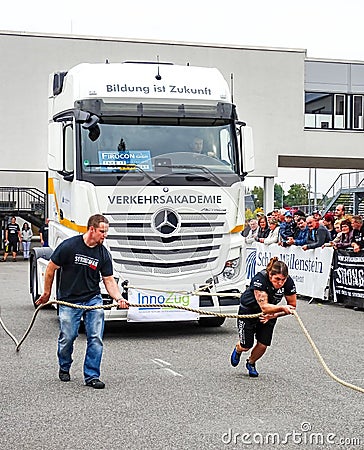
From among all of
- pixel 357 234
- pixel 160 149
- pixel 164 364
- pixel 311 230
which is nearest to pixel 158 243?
pixel 160 149

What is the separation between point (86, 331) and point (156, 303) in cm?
287

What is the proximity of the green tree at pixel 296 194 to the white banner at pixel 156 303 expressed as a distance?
Result: 111 m

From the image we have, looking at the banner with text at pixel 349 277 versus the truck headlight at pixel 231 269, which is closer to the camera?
the truck headlight at pixel 231 269

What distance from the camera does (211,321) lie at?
13.0 m

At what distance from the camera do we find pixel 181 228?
1167 centimetres

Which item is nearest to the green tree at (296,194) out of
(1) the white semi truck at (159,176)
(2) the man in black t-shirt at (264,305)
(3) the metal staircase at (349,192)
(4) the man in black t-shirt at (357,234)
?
(3) the metal staircase at (349,192)

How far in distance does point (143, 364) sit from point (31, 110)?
27610 millimetres

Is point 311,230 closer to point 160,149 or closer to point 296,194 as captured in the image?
point 160,149

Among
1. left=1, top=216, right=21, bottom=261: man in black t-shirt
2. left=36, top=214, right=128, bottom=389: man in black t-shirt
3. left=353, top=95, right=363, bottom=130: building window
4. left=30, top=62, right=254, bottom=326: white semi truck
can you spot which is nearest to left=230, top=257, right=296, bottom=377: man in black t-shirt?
left=36, top=214, right=128, bottom=389: man in black t-shirt

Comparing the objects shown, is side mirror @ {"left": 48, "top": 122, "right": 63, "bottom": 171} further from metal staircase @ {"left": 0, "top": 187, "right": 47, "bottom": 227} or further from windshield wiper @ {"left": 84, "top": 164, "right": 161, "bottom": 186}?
metal staircase @ {"left": 0, "top": 187, "right": 47, "bottom": 227}

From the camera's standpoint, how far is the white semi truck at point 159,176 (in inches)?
453

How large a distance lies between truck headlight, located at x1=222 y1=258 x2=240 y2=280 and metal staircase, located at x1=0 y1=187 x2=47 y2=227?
28354 mm

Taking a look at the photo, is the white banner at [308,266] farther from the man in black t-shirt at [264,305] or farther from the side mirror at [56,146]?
the man in black t-shirt at [264,305]

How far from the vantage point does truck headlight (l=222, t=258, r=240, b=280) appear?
468 inches
